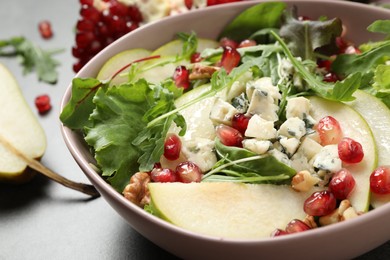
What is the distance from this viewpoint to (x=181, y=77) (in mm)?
2094

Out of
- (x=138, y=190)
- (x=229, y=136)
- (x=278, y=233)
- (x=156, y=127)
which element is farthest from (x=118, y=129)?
(x=278, y=233)

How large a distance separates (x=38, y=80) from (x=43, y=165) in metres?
0.59

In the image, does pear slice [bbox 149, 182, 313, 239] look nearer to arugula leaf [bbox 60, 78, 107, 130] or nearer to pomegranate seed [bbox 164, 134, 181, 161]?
pomegranate seed [bbox 164, 134, 181, 161]

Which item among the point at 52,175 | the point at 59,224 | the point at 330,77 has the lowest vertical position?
the point at 59,224

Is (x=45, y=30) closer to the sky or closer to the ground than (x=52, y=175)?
closer to the sky

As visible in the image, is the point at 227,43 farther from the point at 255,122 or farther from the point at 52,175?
the point at 52,175

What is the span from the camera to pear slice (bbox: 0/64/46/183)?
221 cm

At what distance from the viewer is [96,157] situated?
184 centimetres

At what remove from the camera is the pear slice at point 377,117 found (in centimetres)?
178

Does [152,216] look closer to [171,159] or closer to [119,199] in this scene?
[119,199]

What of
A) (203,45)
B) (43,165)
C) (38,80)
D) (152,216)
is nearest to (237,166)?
(152,216)

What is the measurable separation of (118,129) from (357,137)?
0.70m

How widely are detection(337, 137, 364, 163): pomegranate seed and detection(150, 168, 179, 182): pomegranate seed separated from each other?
461 mm

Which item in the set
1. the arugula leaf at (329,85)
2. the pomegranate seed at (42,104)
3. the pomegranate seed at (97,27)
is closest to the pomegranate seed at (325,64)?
the arugula leaf at (329,85)
